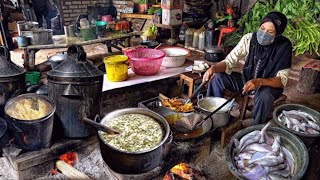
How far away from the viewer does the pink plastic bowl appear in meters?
3.90

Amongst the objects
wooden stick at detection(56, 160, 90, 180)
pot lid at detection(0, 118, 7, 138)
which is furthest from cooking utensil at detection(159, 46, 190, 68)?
pot lid at detection(0, 118, 7, 138)

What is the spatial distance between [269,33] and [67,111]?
2.50 metres

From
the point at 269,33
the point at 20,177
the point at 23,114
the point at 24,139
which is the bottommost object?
the point at 20,177

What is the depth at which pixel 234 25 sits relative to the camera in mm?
6660

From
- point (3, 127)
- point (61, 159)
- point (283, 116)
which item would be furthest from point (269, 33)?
point (3, 127)

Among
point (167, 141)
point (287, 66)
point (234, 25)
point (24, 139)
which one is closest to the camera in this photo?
point (167, 141)

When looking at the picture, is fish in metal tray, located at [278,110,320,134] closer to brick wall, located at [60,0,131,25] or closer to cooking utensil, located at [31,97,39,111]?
cooking utensil, located at [31,97,39,111]

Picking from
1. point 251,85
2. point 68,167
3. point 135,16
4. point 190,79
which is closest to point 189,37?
point 135,16

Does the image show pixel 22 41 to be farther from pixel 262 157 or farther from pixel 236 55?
pixel 262 157

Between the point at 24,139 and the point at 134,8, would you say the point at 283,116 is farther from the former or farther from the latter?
the point at 134,8

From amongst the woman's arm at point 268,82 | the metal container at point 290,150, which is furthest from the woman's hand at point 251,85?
the metal container at point 290,150

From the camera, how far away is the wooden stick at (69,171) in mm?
2600

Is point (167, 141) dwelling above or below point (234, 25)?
below

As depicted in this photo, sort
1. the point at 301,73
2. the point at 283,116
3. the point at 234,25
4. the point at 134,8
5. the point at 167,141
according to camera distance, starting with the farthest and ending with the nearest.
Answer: the point at 134,8 → the point at 234,25 → the point at 301,73 → the point at 283,116 → the point at 167,141
